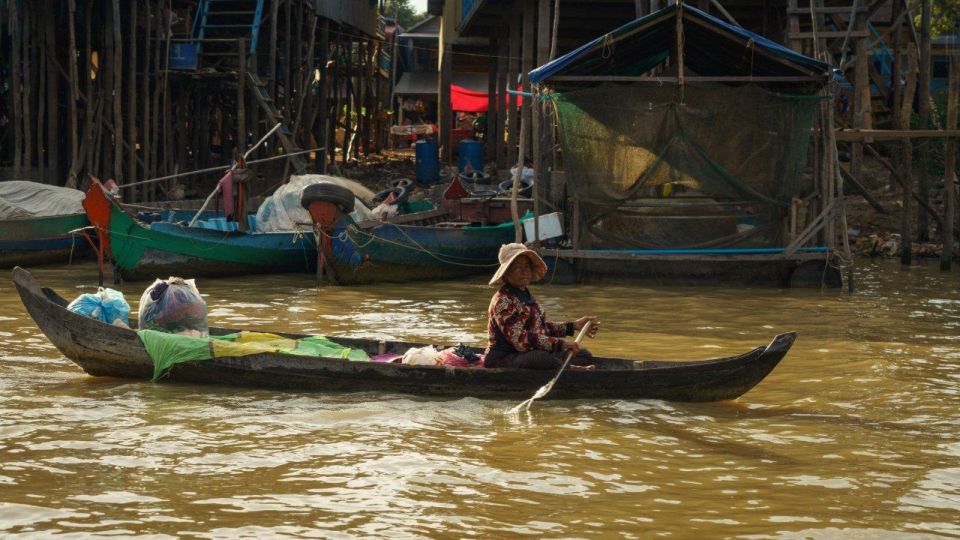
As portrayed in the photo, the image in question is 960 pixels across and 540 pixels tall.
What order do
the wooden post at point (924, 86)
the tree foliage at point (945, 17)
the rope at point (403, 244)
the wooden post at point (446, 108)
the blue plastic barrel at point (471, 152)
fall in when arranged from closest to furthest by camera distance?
the rope at point (403, 244) → the wooden post at point (924, 86) → the tree foliage at point (945, 17) → the blue plastic barrel at point (471, 152) → the wooden post at point (446, 108)

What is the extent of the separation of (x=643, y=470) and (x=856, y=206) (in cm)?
1378

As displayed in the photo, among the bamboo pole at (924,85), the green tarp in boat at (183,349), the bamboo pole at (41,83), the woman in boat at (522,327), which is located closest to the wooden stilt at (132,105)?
the bamboo pole at (41,83)

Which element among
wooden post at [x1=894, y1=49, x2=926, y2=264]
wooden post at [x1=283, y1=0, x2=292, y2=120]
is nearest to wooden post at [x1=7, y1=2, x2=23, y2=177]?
wooden post at [x1=283, y1=0, x2=292, y2=120]

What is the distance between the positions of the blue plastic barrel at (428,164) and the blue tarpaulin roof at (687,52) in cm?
1035

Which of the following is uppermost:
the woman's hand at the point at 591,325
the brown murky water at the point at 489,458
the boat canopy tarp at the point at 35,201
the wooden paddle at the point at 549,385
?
the boat canopy tarp at the point at 35,201

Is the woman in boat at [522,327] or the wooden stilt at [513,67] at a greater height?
the wooden stilt at [513,67]

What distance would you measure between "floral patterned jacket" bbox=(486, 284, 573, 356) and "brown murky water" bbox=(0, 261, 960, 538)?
1.26ft

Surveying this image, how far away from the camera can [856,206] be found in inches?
727

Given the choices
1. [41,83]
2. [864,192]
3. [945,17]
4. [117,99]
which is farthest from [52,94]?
[945,17]

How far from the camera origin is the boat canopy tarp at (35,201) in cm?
1462

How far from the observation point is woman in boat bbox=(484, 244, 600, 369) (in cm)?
697

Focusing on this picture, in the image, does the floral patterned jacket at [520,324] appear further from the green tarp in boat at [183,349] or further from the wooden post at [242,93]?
the wooden post at [242,93]

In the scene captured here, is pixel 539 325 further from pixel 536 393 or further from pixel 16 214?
pixel 16 214

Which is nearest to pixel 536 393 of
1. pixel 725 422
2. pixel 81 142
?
pixel 725 422
